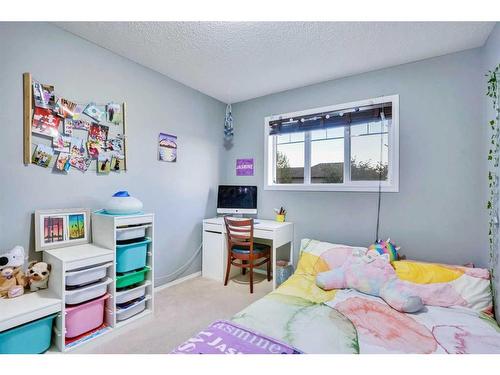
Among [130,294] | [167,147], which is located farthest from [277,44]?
[130,294]

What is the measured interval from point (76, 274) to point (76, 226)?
0.47m

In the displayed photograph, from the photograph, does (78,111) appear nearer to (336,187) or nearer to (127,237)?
(127,237)

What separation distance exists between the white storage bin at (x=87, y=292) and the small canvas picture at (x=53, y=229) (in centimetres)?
46

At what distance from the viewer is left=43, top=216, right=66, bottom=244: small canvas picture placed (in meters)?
1.83

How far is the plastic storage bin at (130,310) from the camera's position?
197 centimetres

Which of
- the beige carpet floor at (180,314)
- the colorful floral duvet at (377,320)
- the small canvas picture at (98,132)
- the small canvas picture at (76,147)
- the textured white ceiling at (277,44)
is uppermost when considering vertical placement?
the textured white ceiling at (277,44)

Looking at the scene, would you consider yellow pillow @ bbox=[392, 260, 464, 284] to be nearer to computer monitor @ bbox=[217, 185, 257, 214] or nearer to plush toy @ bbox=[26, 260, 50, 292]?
computer monitor @ bbox=[217, 185, 257, 214]

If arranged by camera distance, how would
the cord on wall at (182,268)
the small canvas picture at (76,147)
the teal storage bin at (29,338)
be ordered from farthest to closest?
the cord on wall at (182,268)
the small canvas picture at (76,147)
the teal storage bin at (29,338)

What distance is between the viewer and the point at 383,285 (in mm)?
1913

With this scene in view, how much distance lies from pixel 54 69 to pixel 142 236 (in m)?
1.53

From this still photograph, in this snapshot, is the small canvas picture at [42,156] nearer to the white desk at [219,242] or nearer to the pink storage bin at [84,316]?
the pink storage bin at [84,316]

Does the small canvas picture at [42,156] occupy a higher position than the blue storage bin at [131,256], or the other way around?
the small canvas picture at [42,156]

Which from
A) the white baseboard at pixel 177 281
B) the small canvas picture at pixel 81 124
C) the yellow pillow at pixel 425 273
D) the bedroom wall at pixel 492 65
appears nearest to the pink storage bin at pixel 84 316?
the white baseboard at pixel 177 281
